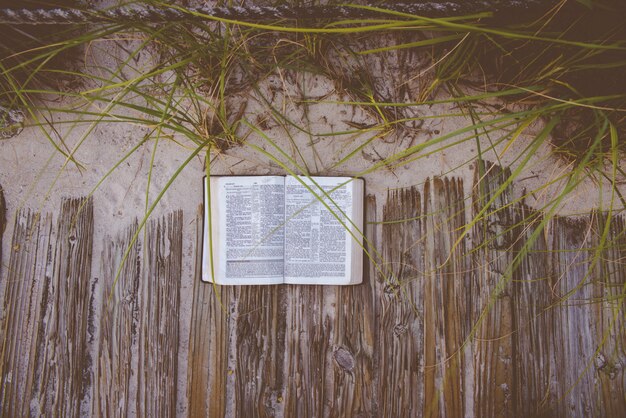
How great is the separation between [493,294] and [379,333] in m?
0.29

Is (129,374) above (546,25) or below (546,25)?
below

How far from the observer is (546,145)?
38.5 inches

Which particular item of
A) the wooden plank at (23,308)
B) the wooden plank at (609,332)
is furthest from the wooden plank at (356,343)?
the wooden plank at (23,308)

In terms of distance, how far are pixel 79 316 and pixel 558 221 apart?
1.18 metres

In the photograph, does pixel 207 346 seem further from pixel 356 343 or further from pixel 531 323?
pixel 531 323

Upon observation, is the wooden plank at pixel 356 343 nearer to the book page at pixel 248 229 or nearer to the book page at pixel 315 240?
the book page at pixel 315 240

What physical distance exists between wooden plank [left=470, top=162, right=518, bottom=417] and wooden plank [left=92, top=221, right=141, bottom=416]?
82cm

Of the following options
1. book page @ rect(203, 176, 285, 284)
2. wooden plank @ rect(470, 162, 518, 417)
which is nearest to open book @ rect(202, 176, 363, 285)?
book page @ rect(203, 176, 285, 284)

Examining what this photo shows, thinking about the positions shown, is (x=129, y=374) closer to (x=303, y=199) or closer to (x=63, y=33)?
(x=303, y=199)

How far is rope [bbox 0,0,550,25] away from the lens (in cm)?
82

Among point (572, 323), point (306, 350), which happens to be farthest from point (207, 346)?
point (572, 323)

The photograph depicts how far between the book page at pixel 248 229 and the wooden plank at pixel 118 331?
0.70ft

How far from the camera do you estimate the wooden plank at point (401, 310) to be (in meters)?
0.97

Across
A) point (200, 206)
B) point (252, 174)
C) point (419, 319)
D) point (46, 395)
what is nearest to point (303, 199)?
point (252, 174)
